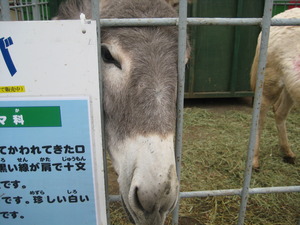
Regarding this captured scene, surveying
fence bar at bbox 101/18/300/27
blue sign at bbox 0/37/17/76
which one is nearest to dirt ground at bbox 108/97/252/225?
fence bar at bbox 101/18/300/27

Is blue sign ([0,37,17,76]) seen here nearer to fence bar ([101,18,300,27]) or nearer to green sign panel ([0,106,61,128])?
green sign panel ([0,106,61,128])

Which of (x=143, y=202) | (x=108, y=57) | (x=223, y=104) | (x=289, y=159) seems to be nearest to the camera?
(x=143, y=202)

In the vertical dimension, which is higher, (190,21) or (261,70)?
(190,21)

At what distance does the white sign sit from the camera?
44.1 inches

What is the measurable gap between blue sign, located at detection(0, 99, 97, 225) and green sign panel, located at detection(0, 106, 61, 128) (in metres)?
0.01

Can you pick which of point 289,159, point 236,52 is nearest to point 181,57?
point 289,159

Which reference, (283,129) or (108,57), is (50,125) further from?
(283,129)

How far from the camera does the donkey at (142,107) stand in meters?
1.08

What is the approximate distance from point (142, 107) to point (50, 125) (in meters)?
0.41

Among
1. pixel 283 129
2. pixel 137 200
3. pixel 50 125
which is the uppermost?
pixel 50 125

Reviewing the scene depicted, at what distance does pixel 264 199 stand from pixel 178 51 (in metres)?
2.06

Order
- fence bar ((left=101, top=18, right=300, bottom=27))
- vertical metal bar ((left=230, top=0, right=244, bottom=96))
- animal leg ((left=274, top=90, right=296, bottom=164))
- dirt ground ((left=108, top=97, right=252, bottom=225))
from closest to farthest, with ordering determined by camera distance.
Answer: fence bar ((left=101, top=18, right=300, bottom=27)), animal leg ((left=274, top=90, right=296, bottom=164)), vertical metal bar ((left=230, top=0, right=244, bottom=96)), dirt ground ((left=108, top=97, right=252, bottom=225))

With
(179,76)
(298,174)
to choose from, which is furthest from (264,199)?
(179,76)

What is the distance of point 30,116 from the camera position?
1163 mm
